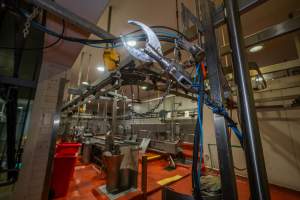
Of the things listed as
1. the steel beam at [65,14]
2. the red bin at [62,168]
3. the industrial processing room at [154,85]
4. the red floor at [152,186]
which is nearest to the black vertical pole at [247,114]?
the industrial processing room at [154,85]

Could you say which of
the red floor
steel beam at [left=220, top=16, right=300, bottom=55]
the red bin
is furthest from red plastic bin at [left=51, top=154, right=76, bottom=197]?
steel beam at [left=220, top=16, right=300, bottom=55]

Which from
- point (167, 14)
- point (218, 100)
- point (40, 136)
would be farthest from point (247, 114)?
point (40, 136)

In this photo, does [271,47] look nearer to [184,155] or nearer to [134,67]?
[134,67]

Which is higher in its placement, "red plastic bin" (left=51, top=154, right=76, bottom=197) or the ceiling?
the ceiling

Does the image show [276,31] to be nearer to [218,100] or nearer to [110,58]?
[218,100]

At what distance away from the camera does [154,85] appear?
2.37 metres

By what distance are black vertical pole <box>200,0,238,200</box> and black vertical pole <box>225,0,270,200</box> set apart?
0.09 m

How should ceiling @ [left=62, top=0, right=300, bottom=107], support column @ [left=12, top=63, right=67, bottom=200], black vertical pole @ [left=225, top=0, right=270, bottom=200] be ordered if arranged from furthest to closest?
ceiling @ [left=62, top=0, right=300, bottom=107]
support column @ [left=12, top=63, right=67, bottom=200]
black vertical pole @ [left=225, top=0, right=270, bottom=200]

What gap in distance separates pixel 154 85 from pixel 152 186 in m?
2.32

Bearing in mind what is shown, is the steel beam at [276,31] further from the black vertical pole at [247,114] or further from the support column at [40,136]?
the support column at [40,136]

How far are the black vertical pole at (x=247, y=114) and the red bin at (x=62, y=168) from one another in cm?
315

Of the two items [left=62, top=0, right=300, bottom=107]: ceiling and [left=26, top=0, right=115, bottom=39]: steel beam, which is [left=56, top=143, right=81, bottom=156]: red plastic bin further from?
[left=26, top=0, right=115, bottom=39]: steel beam

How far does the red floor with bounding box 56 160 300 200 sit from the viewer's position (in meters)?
2.61

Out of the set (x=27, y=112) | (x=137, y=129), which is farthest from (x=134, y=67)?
(x=137, y=129)
